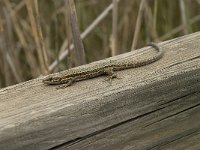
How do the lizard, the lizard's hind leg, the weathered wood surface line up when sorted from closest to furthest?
the weathered wood surface, the lizard's hind leg, the lizard

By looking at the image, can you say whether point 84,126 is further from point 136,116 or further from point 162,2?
point 162,2

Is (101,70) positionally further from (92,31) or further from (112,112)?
(92,31)

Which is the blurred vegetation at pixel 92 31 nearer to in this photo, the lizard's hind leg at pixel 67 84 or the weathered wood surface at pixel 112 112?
the lizard's hind leg at pixel 67 84

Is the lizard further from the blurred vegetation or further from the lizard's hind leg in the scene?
the blurred vegetation

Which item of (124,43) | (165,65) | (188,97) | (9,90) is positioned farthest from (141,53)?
(124,43)

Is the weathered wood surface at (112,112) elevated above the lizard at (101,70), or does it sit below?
below

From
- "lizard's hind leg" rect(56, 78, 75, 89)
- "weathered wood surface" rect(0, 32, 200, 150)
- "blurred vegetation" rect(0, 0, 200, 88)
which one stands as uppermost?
"blurred vegetation" rect(0, 0, 200, 88)

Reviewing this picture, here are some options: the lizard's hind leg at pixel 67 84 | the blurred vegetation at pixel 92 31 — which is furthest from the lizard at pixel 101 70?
the blurred vegetation at pixel 92 31

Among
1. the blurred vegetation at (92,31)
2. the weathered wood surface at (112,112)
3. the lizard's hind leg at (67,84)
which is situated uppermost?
the blurred vegetation at (92,31)

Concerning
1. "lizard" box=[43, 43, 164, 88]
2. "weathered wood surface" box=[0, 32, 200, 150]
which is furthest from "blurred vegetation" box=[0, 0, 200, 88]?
"weathered wood surface" box=[0, 32, 200, 150]
